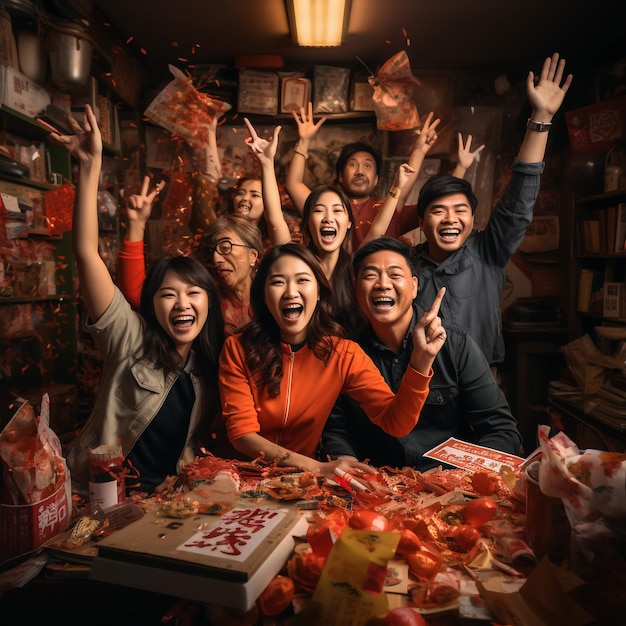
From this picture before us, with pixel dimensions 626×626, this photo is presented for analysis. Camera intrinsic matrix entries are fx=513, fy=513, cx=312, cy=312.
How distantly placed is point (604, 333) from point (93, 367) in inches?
129

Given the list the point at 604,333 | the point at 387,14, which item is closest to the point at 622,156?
the point at 604,333

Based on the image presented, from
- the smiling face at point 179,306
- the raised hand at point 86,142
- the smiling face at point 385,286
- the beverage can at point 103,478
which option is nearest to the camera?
the beverage can at point 103,478

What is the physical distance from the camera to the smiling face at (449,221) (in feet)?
7.19

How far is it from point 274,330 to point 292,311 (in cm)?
13

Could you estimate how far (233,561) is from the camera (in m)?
0.87

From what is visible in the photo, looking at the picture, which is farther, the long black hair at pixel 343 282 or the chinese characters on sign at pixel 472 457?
the long black hair at pixel 343 282

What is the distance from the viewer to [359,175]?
8.81 ft

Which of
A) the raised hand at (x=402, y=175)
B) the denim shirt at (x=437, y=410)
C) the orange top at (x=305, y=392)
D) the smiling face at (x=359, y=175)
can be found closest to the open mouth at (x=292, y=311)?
the orange top at (x=305, y=392)

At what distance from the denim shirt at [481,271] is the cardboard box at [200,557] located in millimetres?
1485

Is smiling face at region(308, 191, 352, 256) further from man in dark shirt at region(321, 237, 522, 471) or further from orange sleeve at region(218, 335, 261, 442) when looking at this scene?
orange sleeve at region(218, 335, 261, 442)

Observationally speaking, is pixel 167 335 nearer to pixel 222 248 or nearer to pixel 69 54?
pixel 222 248

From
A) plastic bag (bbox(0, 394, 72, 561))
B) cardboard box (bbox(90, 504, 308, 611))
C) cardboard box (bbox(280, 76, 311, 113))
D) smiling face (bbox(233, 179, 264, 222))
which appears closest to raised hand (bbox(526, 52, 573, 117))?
smiling face (bbox(233, 179, 264, 222))

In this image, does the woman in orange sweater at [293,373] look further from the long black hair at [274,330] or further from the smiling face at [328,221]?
the smiling face at [328,221]

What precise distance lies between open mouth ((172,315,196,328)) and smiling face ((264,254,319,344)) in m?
0.27
